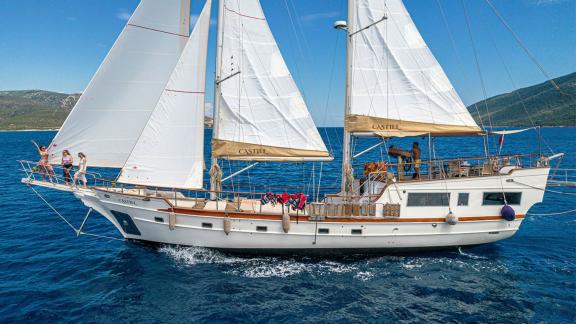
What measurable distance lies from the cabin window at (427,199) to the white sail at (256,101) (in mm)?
4138

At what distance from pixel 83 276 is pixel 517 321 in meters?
15.2

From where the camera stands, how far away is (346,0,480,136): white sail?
47.5 feet

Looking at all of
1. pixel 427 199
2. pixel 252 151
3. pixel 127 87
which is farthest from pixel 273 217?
pixel 127 87

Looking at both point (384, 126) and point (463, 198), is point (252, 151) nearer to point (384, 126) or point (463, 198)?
point (384, 126)

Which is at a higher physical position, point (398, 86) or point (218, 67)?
point (218, 67)

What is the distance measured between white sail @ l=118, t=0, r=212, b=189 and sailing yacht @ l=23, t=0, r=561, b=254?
0.04 m

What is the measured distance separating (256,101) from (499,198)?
11591 mm

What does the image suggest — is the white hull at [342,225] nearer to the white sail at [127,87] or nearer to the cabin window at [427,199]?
the cabin window at [427,199]

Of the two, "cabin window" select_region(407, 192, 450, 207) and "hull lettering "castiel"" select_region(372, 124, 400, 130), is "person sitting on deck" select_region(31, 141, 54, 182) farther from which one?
"cabin window" select_region(407, 192, 450, 207)

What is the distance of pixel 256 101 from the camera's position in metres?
14.3

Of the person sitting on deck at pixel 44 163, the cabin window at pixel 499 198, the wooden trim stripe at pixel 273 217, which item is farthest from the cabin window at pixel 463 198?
the person sitting on deck at pixel 44 163

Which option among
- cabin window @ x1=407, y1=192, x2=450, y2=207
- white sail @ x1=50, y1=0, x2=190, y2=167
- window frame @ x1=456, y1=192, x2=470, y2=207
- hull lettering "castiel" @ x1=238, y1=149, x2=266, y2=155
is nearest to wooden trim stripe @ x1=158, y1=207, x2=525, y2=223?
cabin window @ x1=407, y1=192, x2=450, y2=207

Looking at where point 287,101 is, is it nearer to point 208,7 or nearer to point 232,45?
point 232,45

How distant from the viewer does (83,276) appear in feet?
41.0
